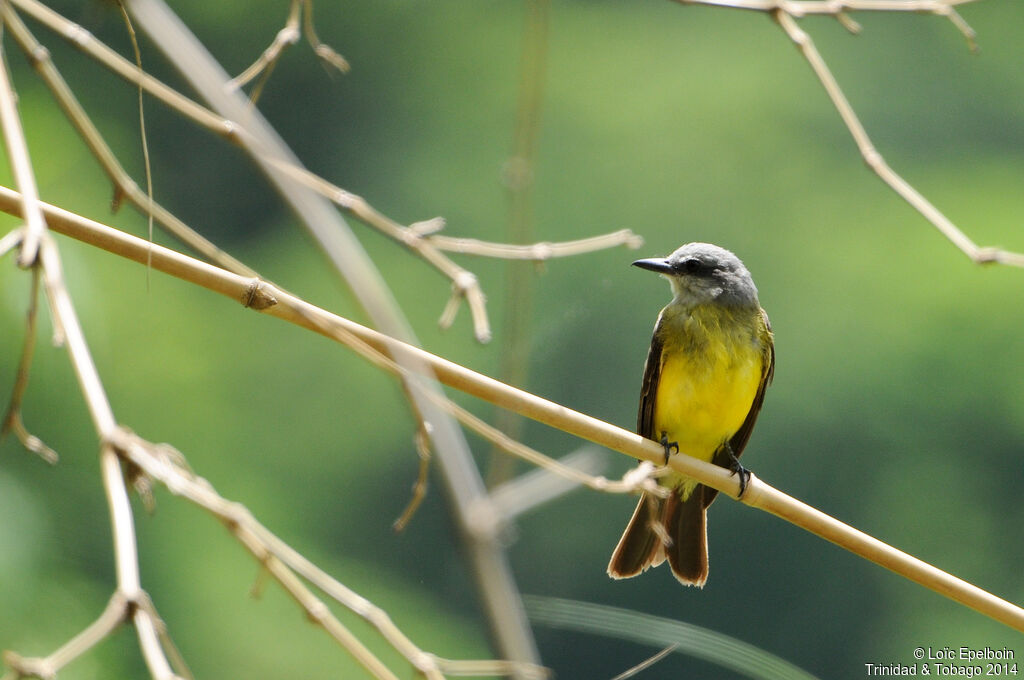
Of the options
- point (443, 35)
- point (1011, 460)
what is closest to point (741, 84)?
point (443, 35)

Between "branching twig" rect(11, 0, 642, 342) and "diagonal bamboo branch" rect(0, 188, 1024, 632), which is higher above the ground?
"branching twig" rect(11, 0, 642, 342)

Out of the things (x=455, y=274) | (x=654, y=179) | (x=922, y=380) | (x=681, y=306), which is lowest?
(x=455, y=274)

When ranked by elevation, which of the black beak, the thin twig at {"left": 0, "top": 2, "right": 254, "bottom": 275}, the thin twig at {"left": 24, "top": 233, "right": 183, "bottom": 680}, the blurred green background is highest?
the blurred green background

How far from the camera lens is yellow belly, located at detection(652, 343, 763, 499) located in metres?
2.30

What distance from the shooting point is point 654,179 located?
5.92 m

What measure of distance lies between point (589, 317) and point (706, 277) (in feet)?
4.05

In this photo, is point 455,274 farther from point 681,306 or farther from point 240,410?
point 240,410

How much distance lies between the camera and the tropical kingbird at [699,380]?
7.56ft

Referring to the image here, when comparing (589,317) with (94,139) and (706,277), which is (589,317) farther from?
(94,139)

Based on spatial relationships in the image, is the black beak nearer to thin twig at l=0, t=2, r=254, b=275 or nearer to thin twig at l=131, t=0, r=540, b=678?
thin twig at l=0, t=2, r=254, b=275

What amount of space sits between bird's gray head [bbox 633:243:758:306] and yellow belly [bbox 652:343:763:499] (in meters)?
0.14

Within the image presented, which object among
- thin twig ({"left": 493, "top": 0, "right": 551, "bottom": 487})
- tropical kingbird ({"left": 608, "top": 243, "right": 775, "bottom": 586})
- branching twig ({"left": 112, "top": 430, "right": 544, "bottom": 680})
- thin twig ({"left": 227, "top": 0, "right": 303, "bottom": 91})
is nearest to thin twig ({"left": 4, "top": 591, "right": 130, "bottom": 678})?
branching twig ({"left": 112, "top": 430, "right": 544, "bottom": 680})

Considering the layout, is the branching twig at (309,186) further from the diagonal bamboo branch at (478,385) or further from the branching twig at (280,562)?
the branching twig at (280,562)

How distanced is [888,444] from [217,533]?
10.1 feet
